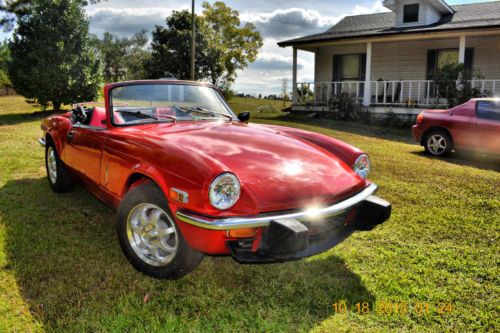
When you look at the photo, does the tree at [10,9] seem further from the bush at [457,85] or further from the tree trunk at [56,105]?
the bush at [457,85]

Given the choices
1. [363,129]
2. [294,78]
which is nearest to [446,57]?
[363,129]

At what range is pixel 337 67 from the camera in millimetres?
19250

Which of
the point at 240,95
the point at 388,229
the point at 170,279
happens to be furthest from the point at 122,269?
the point at 240,95

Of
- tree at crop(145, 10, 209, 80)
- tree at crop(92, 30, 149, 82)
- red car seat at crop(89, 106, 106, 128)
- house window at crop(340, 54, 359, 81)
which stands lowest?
red car seat at crop(89, 106, 106, 128)

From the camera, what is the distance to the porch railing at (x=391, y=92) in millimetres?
15414

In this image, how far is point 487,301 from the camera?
2990mm

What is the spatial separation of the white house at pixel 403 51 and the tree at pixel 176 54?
8.00 m

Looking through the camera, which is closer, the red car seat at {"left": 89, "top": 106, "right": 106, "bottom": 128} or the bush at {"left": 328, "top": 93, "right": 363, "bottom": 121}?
the red car seat at {"left": 89, "top": 106, "right": 106, "bottom": 128}

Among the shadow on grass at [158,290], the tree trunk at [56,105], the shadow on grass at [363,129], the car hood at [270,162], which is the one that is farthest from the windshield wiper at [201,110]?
the tree trunk at [56,105]

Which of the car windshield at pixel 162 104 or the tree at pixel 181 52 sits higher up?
the tree at pixel 181 52

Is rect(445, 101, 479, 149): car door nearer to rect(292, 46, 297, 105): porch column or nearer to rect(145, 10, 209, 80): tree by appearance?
A: rect(292, 46, 297, 105): porch column

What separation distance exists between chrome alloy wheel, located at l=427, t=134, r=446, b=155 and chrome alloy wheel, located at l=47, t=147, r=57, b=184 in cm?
758

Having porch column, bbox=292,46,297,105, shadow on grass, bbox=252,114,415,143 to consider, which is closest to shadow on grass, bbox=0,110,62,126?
shadow on grass, bbox=252,114,415,143

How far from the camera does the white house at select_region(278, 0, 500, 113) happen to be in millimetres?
15844
